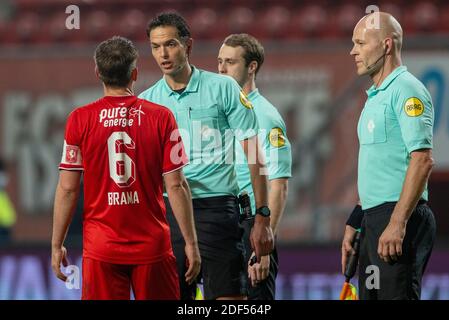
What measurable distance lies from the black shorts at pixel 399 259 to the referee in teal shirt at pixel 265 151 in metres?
0.88

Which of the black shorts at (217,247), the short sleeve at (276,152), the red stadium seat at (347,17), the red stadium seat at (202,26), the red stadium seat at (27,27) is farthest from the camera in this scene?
the red stadium seat at (27,27)

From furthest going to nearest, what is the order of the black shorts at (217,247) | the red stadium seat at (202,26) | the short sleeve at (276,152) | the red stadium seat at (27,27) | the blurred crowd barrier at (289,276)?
the red stadium seat at (27,27) < the red stadium seat at (202,26) < the blurred crowd barrier at (289,276) < the short sleeve at (276,152) < the black shorts at (217,247)

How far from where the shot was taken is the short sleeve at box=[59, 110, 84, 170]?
4.68m

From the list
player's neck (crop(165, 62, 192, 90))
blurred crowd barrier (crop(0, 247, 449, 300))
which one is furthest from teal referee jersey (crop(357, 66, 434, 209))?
blurred crowd barrier (crop(0, 247, 449, 300))

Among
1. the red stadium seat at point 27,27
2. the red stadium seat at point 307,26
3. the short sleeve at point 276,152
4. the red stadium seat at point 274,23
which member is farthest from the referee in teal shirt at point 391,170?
the red stadium seat at point 27,27

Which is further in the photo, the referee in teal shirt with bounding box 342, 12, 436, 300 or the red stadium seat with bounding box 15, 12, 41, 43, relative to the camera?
the red stadium seat with bounding box 15, 12, 41, 43

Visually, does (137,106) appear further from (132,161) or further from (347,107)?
(347,107)

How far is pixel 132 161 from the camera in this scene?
4.66 m

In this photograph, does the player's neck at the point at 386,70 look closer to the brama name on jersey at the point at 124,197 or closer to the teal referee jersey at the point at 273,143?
the teal referee jersey at the point at 273,143

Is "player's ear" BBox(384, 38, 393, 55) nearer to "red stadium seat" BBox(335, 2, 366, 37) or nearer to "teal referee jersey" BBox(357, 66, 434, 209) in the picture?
"teal referee jersey" BBox(357, 66, 434, 209)

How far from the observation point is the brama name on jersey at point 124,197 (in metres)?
4.66

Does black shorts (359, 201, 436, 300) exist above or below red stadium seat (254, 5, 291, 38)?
below

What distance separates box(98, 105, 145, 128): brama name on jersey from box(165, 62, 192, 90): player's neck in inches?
37.0
